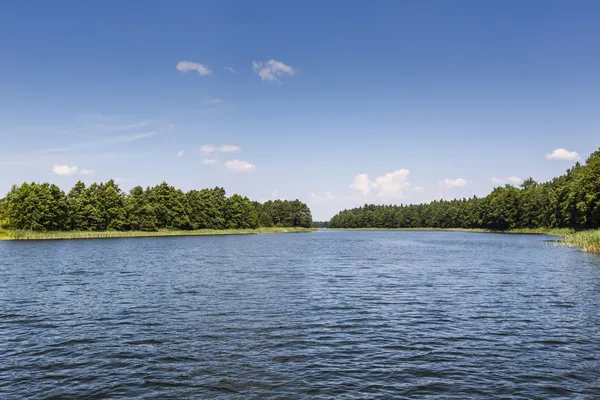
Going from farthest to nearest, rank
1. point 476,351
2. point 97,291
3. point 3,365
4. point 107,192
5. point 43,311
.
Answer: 1. point 107,192
2. point 97,291
3. point 43,311
4. point 476,351
5. point 3,365

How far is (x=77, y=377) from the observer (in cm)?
1595

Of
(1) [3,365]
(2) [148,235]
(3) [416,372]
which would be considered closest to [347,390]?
(3) [416,372]

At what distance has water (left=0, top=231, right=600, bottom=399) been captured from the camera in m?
15.1

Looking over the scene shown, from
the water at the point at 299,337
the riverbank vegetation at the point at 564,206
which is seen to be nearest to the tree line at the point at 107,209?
the water at the point at 299,337

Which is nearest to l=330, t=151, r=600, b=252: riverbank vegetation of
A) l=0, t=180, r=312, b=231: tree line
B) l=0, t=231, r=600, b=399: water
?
l=0, t=231, r=600, b=399: water

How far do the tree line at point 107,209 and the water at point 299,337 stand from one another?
91.8m

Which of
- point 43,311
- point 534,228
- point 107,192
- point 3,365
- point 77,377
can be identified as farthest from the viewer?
point 534,228

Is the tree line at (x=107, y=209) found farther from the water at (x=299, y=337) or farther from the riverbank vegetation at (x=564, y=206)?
the riverbank vegetation at (x=564, y=206)

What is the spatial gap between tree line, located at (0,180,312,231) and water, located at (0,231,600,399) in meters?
91.8

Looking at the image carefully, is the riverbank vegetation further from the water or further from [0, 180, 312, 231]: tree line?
[0, 180, 312, 231]: tree line

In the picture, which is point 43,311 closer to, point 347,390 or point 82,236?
point 347,390

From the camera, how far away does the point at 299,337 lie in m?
21.1

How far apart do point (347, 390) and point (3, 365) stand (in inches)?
531

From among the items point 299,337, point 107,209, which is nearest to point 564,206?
point 299,337
